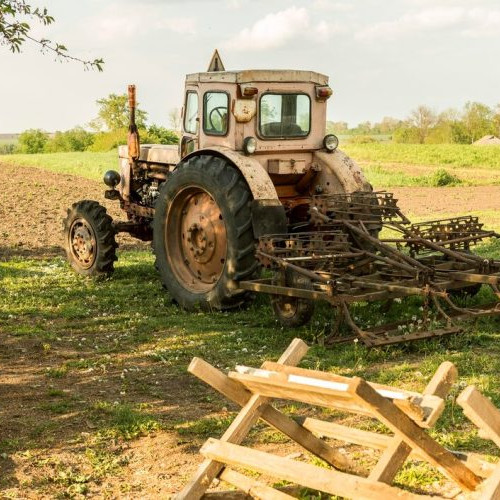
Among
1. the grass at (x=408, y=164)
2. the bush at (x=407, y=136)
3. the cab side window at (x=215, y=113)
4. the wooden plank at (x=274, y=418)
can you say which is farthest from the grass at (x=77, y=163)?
the wooden plank at (x=274, y=418)

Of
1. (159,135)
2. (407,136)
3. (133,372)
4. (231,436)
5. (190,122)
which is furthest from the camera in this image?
(407,136)

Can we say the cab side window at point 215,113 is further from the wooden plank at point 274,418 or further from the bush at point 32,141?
the bush at point 32,141

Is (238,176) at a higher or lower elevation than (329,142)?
Answer: lower

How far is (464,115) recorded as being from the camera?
6200cm

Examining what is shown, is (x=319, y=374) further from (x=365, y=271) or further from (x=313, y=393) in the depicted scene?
(x=365, y=271)

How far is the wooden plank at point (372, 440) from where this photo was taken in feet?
14.3

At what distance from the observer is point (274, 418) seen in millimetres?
4578

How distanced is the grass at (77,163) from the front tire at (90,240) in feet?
60.4

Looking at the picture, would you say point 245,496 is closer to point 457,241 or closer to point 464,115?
point 457,241

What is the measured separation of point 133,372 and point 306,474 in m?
3.66

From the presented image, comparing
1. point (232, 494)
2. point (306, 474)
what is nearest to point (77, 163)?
point (232, 494)

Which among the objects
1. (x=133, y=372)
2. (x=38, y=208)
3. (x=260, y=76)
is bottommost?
(x=133, y=372)

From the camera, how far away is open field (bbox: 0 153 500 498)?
5414mm

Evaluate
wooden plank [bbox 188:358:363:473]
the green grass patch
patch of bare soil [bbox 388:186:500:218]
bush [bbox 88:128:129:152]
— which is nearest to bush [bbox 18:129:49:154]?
bush [bbox 88:128:129:152]
